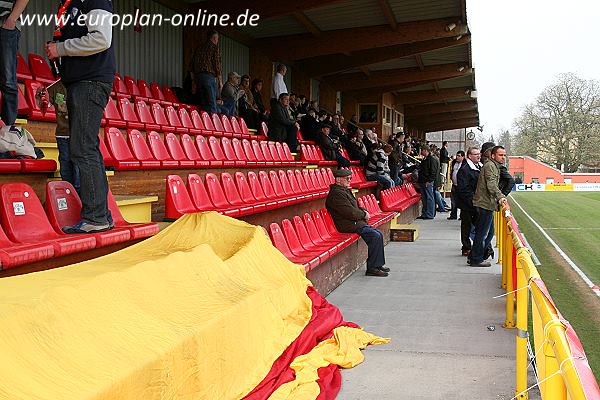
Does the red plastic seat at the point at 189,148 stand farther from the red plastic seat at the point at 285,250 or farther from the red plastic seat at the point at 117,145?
the red plastic seat at the point at 285,250

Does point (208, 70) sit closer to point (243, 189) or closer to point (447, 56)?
point (243, 189)

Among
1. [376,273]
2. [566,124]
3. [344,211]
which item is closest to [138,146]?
[344,211]

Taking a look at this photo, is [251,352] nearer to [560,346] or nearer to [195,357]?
[195,357]

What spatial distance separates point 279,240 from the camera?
660 cm

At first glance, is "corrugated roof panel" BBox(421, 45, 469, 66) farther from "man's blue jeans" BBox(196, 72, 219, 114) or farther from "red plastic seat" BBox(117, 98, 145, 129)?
"red plastic seat" BBox(117, 98, 145, 129)

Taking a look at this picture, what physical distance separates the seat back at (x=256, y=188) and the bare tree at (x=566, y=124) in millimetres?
62922

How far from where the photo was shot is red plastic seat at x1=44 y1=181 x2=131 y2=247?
3.88 meters

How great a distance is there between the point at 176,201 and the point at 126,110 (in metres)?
2.86

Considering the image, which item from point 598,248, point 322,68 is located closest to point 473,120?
point 322,68

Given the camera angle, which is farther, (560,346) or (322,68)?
(322,68)

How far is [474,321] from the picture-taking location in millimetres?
6234

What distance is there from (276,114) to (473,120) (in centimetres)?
3685

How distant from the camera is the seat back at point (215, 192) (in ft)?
22.5

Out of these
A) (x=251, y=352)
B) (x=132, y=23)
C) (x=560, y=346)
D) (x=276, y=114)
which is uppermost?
(x=132, y=23)
